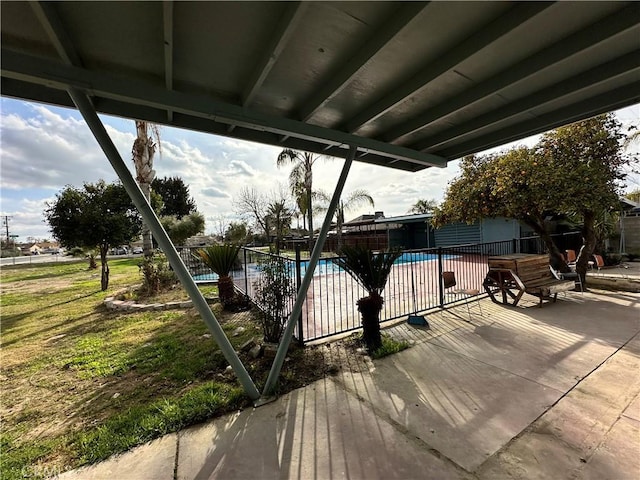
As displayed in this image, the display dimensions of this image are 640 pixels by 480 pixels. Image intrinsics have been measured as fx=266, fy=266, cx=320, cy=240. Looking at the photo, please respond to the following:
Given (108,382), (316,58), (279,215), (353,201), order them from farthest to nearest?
(279,215) < (353,201) < (108,382) < (316,58)

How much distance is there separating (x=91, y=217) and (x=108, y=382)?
749 cm

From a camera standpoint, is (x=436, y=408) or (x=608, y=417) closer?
(x=608, y=417)

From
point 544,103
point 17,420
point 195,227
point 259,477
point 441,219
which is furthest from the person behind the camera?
point 195,227

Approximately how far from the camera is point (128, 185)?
2.29 m

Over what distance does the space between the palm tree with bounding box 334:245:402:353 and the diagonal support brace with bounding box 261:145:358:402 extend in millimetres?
914

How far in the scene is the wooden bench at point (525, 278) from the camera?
5.63m

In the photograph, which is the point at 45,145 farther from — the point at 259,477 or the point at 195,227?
the point at 195,227

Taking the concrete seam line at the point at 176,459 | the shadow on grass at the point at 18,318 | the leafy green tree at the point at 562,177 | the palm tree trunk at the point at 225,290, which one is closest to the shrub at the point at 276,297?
the concrete seam line at the point at 176,459

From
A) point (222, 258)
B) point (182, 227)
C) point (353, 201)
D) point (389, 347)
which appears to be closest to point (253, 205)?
point (182, 227)

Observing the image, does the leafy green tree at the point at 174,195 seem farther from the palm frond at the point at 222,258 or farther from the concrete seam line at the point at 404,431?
the concrete seam line at the point at 404,431

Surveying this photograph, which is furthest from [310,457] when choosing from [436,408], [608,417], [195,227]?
[195,227]

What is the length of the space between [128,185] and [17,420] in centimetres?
274

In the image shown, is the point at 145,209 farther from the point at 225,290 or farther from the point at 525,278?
the point at 525,278

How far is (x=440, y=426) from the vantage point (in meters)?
2.32
